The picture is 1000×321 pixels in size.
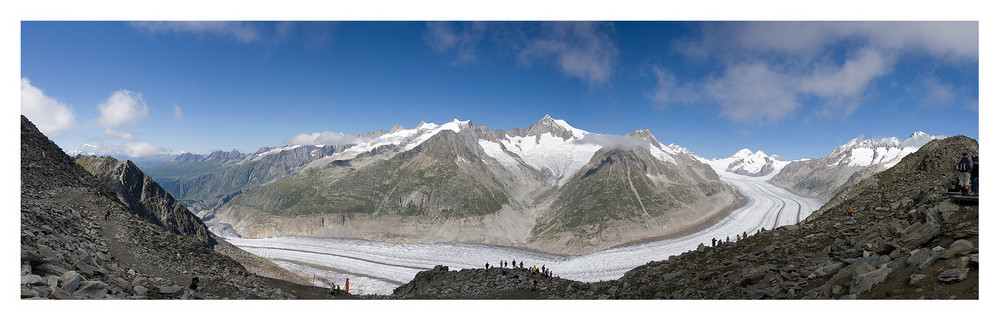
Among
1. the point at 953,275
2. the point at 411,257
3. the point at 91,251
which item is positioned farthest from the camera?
the point at 411,257

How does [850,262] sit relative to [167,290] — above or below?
above

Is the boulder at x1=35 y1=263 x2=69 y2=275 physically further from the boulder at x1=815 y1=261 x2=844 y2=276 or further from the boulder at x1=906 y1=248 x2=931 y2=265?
the boulder at x1=906 y1=248 x2=931 y2=265

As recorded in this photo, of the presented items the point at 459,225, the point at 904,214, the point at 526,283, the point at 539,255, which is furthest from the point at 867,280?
the point at 459,225

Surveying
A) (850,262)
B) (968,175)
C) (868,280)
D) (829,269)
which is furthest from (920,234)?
(868,280)

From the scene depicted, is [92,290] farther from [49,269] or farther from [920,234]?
[920,234]

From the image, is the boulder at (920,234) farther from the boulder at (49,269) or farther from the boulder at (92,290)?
the boulder at (49,269)

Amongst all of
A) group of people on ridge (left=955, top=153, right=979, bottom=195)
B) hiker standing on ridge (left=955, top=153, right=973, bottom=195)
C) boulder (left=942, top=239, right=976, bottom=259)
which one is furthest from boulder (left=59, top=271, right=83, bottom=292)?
group of people on ridge (left=955, top=153, right=979, bottom=195)
